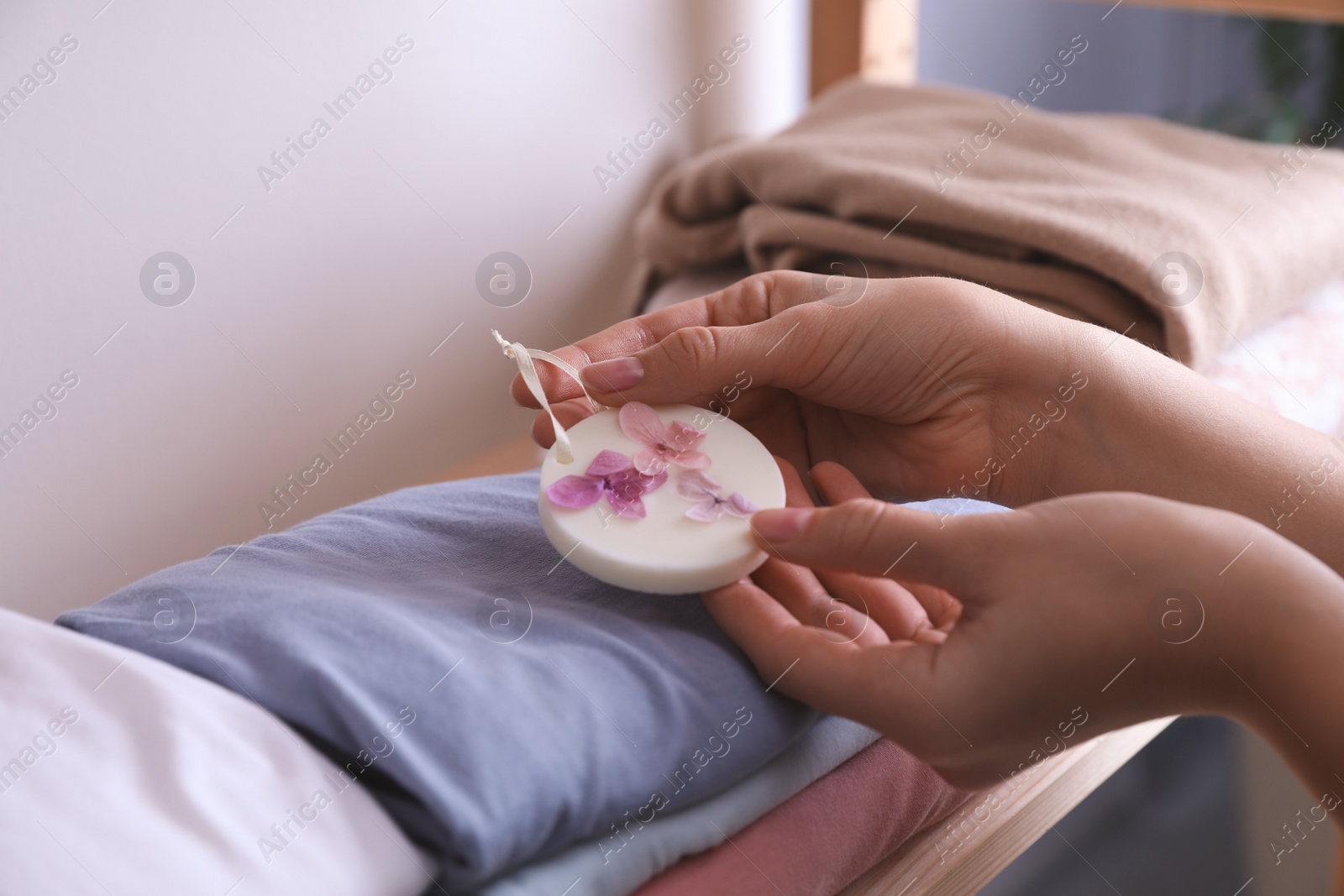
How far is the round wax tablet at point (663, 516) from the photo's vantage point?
0.56 meters

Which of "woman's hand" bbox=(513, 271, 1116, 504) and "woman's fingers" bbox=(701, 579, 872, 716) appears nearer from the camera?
"woman's fingers" bbox=(701, 579, 872, 716)

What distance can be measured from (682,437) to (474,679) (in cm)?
23

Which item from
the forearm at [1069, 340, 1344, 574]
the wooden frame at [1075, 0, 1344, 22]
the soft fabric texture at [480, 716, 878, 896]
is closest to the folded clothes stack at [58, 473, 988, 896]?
the soft fabric texture at [480, 716, 878, 896]

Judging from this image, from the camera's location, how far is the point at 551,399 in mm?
676

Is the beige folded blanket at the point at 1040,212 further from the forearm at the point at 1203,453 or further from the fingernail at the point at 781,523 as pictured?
the fingernail at the point at 781,523

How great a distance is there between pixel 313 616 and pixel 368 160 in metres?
0.72

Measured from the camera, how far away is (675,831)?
49 cm

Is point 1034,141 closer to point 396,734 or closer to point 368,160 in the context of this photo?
point 368,160

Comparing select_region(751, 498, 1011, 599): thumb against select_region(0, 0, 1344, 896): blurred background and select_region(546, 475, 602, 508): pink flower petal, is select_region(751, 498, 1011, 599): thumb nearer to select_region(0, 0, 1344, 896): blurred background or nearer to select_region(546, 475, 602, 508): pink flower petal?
select_region(546, 475, 602, 508): pink flower petal

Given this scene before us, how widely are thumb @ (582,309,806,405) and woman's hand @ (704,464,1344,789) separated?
16 cm

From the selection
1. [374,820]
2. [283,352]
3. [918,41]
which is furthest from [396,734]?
[918,41]

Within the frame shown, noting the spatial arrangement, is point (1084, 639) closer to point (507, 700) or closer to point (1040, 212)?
point (507, 700)

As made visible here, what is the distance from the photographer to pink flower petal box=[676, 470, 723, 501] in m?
0.60

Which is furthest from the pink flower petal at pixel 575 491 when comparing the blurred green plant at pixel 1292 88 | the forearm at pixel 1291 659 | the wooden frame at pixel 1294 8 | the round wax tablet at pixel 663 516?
the blurred green plant at pixel 1292 88
